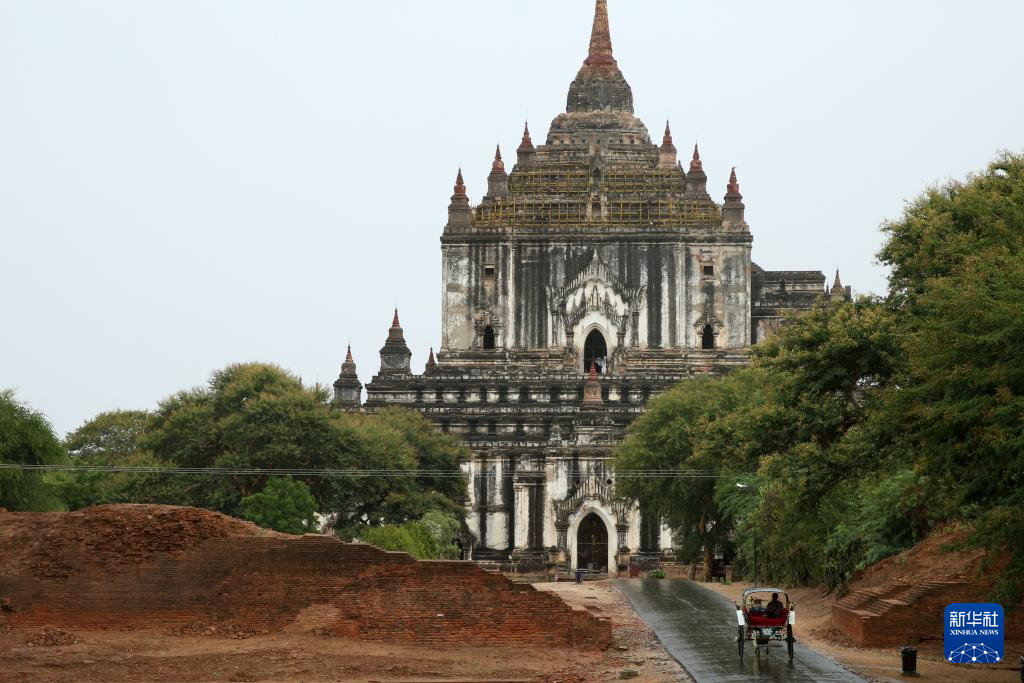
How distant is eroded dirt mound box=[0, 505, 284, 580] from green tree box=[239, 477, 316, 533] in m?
19.2

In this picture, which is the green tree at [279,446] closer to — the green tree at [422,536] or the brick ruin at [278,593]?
the green tree at [422,536]

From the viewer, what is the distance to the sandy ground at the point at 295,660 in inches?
1352

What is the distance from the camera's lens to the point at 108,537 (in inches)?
→ 1511

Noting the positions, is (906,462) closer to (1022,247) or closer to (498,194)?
(1022,247)

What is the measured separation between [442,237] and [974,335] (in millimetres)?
60087

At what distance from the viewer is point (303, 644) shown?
1446 inches

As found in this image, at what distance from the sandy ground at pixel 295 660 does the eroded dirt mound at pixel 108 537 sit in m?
1.35

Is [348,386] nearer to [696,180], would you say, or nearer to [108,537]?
[696,180]

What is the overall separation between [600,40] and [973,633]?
65749 millimetres

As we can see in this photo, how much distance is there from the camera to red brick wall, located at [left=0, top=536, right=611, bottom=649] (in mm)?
37562

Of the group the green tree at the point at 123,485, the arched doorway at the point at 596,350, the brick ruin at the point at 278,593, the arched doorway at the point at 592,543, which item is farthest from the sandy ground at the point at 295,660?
the arched doorway at the point at 596,350

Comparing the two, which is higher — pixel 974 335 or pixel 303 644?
pixel 974 335

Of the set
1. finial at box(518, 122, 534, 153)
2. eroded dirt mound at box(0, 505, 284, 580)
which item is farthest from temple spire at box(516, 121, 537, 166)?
eroded dirt mound at box(0, 505, 284, 580)

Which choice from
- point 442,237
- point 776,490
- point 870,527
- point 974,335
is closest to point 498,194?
point 442,237
